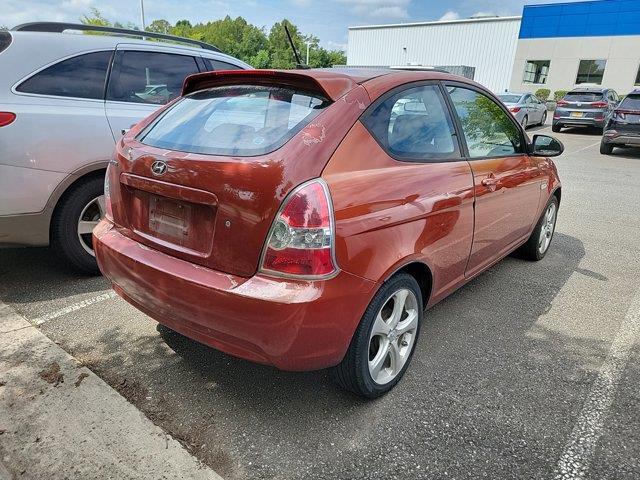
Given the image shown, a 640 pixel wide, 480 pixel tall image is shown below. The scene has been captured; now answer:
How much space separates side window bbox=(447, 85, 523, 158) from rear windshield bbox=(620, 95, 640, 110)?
10.2 metres

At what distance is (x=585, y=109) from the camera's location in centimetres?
1703

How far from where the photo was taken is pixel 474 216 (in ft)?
9.93

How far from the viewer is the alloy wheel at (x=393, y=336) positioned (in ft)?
8.18

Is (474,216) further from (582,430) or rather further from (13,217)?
(13,217)

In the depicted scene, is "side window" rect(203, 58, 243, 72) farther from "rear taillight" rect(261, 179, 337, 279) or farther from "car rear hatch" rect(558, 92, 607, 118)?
"car rear hatch" rect(558, 92, 607, 118)

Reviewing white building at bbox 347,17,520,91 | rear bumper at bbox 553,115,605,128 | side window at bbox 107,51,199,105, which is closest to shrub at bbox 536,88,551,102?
white building at bbox 347,17,520,91

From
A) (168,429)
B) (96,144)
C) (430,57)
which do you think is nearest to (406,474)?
(168,429)

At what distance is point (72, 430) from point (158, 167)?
131cm

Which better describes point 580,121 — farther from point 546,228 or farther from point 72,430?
point 72,430

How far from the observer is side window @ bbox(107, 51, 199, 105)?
4039 mm

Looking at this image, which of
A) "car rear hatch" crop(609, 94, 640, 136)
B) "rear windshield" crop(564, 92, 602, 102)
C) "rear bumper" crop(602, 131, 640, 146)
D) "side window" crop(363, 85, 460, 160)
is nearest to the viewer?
"side window" crop(363, 85, 460, 160)

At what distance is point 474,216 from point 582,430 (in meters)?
1.31

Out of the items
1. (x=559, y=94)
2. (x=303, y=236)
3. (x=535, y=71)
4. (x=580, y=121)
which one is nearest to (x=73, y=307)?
(x=303, y=236)

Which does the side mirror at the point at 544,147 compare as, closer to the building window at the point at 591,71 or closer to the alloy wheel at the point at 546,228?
the alloy wheel at the point at 546,228
